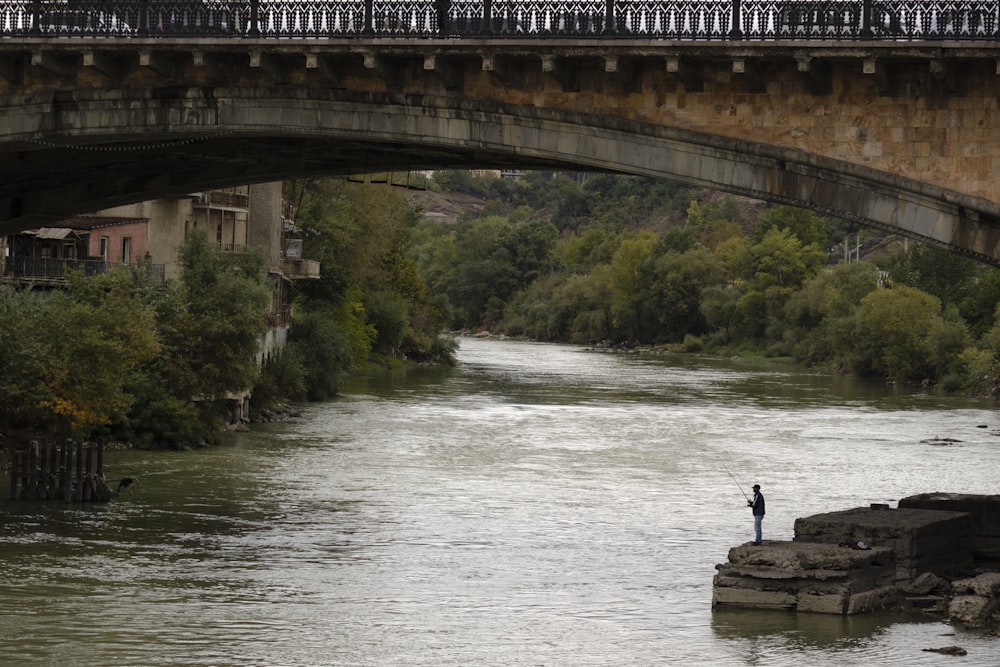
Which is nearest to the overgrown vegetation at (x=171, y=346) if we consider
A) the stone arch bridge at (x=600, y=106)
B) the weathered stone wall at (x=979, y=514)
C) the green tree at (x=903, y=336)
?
the stone arch bridge at (x=600, y=106)

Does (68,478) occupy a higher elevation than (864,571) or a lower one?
lower

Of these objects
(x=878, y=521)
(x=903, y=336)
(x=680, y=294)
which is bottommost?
(x=878, y=521)

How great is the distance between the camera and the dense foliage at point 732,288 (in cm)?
7831

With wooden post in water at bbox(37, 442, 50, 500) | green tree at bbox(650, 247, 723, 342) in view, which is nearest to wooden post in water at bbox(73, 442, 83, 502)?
wooden post in water at bbox(37, 442, 50, 500)

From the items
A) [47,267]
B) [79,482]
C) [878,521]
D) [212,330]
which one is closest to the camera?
[878,521]

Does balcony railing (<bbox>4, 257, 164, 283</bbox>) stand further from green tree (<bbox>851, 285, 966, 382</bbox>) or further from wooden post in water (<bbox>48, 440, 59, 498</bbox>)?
green tree (<bbox>851, 285, 966, 382</bbox>)

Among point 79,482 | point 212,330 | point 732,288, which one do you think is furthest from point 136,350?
point 732,288

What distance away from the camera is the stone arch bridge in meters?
21.4

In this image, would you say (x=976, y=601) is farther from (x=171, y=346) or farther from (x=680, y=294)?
(x=680, y=294)

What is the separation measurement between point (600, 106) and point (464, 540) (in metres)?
8.23

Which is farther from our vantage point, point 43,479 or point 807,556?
point 43,479

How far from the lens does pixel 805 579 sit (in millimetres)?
22359

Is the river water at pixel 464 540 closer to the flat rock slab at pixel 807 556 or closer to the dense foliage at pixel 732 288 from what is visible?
the flat rock slab at pixel 807 556

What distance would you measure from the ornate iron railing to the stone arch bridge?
0.26m
